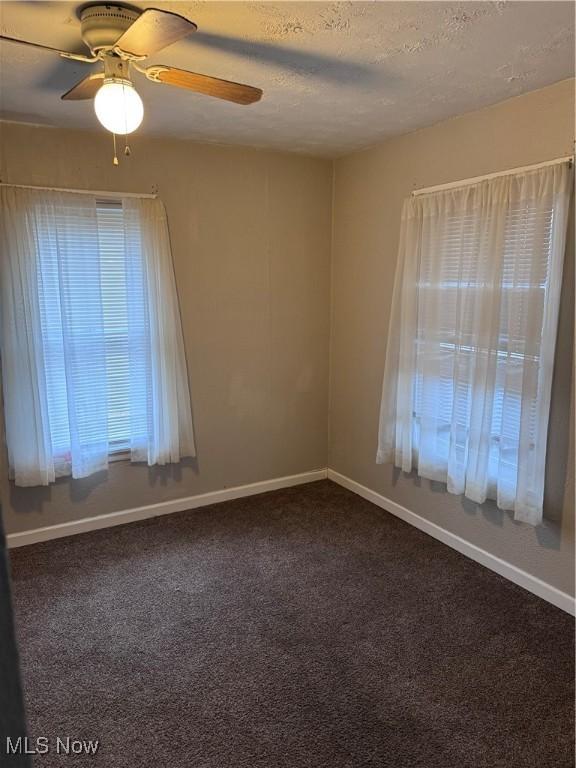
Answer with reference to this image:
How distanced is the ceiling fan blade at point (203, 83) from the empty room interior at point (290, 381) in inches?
0.4

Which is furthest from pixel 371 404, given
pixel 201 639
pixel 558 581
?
pixel 201 639

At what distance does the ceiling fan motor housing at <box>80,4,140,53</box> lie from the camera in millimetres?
1754

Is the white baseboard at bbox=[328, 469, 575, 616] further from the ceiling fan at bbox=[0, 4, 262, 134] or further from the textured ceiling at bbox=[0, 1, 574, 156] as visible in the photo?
the ceiling fan at bbox=[0, 4, 262, 134]

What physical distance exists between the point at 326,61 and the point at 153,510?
2942 millimetres

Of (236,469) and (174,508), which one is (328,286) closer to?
(236,469)

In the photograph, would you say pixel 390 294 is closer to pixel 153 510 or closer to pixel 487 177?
pixel 487 177

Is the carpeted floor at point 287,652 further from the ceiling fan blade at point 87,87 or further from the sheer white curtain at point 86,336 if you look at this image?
the ceiling fan blade at point 87,87

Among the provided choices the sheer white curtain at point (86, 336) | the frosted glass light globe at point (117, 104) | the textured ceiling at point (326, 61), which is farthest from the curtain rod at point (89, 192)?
the frosted glass light globe at point (117, 104)

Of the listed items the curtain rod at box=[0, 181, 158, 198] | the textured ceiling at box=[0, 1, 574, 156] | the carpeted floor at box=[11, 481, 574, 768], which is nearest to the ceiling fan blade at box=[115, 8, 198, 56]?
the textured ceiling at box=[0, 1, 574, 156]

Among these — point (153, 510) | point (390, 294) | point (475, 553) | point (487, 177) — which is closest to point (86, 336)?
point (153, 510)

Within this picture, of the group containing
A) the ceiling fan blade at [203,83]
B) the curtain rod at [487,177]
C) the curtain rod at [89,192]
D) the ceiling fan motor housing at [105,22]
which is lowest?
the curtain rod at [487,177]

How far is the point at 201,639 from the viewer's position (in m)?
2.53

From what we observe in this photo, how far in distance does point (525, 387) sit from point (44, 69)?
263 cm

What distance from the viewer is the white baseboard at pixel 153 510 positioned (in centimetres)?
344
